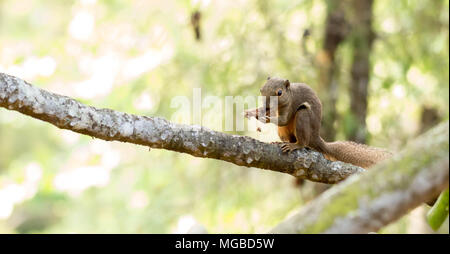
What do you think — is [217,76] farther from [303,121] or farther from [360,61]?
[303,121]

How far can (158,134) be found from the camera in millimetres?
2621

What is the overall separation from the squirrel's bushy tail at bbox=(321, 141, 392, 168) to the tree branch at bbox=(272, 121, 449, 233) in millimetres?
1816

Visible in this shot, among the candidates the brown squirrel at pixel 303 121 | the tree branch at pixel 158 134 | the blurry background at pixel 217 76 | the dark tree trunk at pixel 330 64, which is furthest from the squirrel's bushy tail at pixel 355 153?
the dark tree trunk at pixel 330 64

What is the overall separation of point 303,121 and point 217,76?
1.88 meters

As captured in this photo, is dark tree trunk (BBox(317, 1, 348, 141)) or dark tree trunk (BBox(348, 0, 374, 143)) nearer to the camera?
dark tree trunk (BBox(317, 1, 348, 141))

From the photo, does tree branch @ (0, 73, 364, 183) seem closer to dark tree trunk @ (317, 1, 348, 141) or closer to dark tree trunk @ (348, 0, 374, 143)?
dark tree trunk @ (317, 1, 348, 141)

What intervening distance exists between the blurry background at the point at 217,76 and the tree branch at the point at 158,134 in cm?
201

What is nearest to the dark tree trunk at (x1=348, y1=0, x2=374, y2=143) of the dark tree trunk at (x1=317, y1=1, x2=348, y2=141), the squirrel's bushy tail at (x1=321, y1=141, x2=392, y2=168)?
the dark tree trunk at (x1=317, y1=1, x2=348, y2=141)

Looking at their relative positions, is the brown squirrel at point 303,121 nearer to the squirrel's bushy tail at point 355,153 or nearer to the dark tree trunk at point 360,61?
the squirrel's bushy tail at point 355,153

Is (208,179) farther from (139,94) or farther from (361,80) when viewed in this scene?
(361,80)

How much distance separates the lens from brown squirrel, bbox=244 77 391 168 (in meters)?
3.34

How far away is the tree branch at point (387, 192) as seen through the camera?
152 centimetres

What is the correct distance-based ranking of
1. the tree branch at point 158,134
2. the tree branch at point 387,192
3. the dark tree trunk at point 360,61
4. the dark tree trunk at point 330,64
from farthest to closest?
the dark tree trunk at point 360,61
the dark tree trunk at point 330,64
the tree branch at point 158,134
the tree branch at point 387,192
